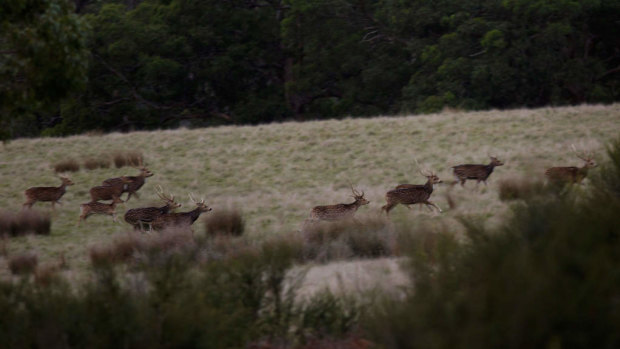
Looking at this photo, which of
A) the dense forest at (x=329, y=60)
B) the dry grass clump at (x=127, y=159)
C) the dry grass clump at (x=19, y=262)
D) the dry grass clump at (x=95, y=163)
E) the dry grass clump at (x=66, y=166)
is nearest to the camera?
the dry grass clump at (x=19, y=262)

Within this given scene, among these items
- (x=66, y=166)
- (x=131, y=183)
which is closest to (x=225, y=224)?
(x=131, y=183)

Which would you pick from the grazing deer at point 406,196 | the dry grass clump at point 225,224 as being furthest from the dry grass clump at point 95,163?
the grazing deer at point 406,196

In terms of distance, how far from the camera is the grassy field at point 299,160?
49.4 ft

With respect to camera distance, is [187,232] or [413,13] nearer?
[187,232]

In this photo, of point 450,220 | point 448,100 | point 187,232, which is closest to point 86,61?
point 187,232

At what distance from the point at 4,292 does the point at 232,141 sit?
60.7 feet

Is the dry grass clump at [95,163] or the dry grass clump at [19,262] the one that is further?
the dry grass clump at [95,163]

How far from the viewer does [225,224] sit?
540 inches

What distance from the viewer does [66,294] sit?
609 cm

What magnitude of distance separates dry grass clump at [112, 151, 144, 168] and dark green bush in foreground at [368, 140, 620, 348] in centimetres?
1659

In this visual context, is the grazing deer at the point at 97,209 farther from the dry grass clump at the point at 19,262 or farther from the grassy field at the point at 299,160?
the dry grass clump at the point at 19,262

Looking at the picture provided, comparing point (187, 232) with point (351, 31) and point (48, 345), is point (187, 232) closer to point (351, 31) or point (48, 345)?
point (48, 345)

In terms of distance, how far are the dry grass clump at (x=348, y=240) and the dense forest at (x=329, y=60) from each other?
69.3 feet

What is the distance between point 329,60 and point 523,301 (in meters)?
33.0
